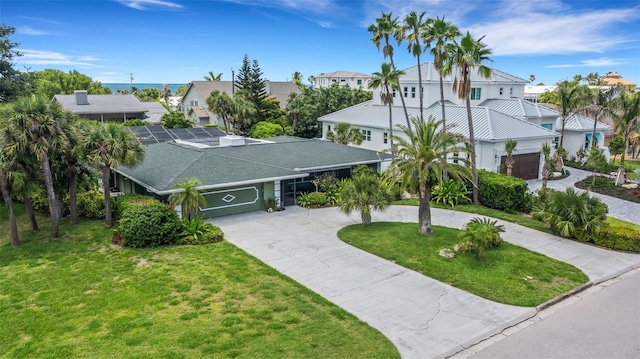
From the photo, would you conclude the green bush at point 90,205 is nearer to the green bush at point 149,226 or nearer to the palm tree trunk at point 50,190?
the palm tree trunk at point 50,190

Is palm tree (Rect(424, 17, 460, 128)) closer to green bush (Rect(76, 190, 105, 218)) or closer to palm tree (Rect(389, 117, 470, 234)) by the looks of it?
palm tree (Rect(389, 117, 470, 234))

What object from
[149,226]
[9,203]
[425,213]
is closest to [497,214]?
[425,213]

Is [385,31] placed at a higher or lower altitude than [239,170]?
higher

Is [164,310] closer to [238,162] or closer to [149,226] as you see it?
[149,226]

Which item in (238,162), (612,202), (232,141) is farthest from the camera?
(232,141)

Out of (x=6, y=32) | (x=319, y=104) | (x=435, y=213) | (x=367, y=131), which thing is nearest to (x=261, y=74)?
(x=319, y=104)

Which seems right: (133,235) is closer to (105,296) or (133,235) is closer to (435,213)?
(105,296)

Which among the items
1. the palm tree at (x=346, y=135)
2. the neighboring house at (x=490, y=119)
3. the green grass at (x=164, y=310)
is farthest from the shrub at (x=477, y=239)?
the palm tree at (x=346, y=135)

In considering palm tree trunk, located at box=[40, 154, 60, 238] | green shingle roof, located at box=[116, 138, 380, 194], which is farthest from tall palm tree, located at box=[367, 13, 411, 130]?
palm tree trunk, located at box=[40, 154, 60, 238]
